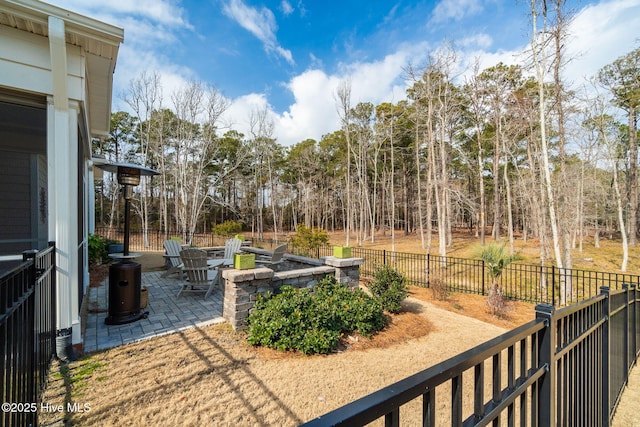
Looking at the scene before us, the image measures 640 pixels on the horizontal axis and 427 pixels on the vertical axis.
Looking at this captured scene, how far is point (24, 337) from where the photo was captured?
5.88 ft

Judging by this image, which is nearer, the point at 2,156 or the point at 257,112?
the point at 2,156

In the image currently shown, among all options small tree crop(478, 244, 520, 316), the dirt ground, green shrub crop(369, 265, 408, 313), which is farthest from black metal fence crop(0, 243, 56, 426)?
small tree crop(478, 244, 520, 316)

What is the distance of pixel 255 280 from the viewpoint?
407 cm

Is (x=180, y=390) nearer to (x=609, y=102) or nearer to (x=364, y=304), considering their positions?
(x=364, y=304)

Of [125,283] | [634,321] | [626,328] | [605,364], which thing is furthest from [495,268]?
[125,283]

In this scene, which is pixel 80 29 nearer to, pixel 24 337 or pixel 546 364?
pixel 24 337

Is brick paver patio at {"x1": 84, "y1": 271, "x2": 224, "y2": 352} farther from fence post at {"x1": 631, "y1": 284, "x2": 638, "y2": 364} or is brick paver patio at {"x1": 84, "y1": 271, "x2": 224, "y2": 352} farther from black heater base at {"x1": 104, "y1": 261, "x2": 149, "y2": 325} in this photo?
fence post at {"x1": 631, "y1": 284, "x2": 638, "y2": 364}

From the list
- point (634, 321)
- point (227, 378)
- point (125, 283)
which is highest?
point (125, 283)

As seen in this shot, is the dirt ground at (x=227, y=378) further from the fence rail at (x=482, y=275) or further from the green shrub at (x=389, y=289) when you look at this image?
the fence rail at (x=482, y=275)

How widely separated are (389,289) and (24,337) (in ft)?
15.1

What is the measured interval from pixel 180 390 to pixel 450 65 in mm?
12921

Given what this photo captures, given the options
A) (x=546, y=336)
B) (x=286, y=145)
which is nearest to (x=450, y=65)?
(x=546, y=336)

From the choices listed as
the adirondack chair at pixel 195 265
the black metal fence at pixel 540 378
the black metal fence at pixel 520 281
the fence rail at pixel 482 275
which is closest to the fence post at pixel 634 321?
the black metal fence at pixel 540 378

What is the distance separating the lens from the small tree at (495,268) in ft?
18.7
